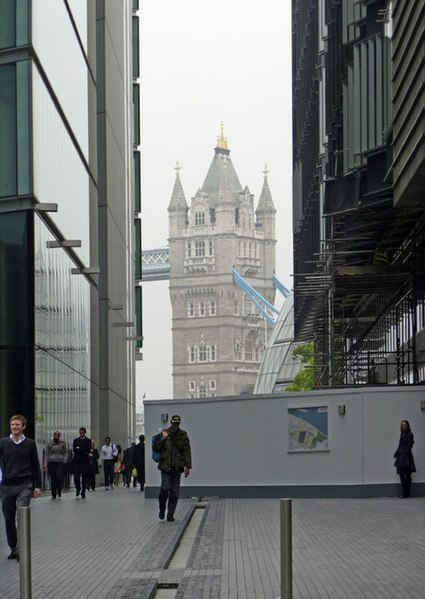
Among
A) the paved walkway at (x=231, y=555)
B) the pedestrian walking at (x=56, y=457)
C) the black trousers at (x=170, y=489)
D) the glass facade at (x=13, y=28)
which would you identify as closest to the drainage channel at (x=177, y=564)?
the paved walkway at (x=231, y=555)

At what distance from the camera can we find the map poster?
90.4 feet

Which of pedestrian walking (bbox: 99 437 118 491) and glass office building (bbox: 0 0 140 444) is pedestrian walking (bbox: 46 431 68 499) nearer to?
glass office building (bbox: 0 0 140 444)

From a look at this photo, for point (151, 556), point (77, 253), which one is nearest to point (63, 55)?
point (77, 253)

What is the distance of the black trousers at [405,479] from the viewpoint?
2620cm

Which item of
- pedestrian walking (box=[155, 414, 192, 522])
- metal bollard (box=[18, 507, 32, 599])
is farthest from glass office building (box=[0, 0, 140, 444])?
metal bollard (box=[18, 507, 32, 599])

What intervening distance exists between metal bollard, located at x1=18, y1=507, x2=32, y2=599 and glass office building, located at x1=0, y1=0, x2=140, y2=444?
798 inches

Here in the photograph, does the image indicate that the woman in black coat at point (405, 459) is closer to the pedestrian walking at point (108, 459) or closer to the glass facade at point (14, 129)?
the glass facade at point (14, 129)

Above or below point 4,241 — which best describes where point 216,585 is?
below

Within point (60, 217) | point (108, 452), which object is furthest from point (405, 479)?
point (108, 452)

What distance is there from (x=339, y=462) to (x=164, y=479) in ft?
24.9

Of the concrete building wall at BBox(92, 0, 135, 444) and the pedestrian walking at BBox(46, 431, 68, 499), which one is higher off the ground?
the concrete building wall at BBox(92, 0, 135, 444)

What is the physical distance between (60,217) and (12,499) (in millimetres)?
21344

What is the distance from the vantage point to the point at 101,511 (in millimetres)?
24781

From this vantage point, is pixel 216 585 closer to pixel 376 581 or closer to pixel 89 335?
pixel 376 581
